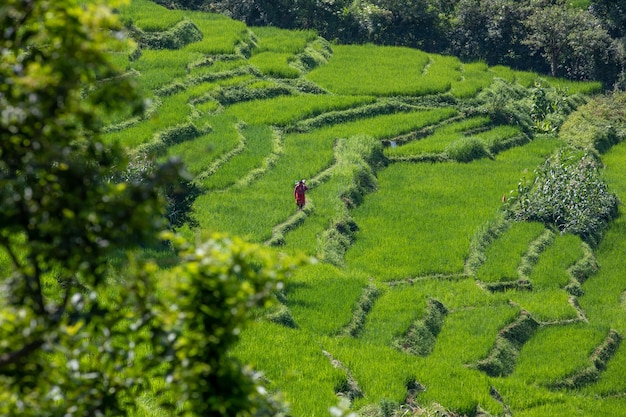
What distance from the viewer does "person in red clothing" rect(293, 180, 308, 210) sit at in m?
18.8

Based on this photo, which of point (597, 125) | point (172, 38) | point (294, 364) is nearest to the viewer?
point (294, 364)

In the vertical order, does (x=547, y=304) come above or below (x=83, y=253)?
below

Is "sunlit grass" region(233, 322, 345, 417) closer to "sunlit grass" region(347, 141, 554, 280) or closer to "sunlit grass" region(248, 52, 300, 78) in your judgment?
"sunlit grass" region(347, 141, 554, 280)

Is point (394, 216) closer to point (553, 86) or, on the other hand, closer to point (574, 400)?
point (574, 400)

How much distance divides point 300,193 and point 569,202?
5631mm

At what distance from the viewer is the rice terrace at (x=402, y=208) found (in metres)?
13.0

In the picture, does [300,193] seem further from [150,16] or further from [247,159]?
[150,16]

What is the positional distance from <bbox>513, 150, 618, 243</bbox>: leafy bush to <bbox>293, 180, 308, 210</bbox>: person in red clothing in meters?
4.53

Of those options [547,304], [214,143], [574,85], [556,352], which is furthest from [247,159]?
[574,85]

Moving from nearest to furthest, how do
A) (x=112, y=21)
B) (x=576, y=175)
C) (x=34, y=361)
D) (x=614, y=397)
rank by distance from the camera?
(x=112, y=21) < (x=34, y=361) < (x=614, y=397) < (x=576, y=175)

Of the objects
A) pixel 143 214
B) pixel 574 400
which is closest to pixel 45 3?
pixel 143 214

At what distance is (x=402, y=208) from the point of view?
68.0 ft

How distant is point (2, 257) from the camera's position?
12961mm

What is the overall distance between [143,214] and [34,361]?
887mm
